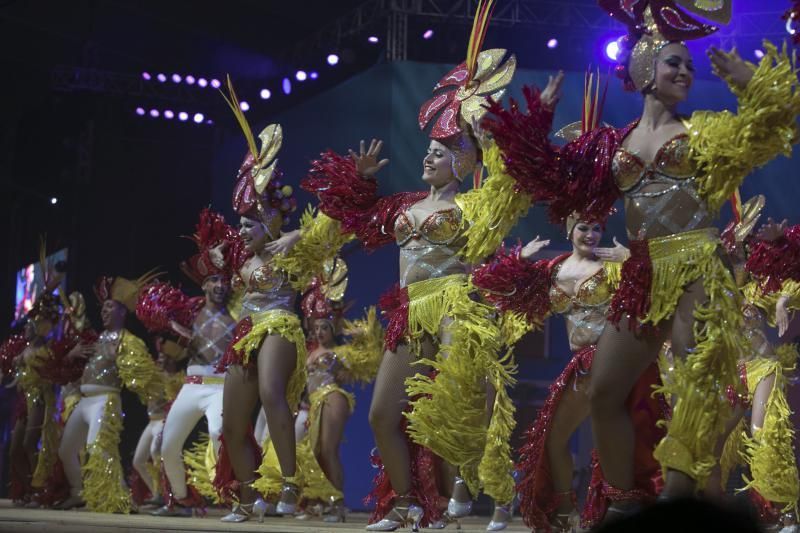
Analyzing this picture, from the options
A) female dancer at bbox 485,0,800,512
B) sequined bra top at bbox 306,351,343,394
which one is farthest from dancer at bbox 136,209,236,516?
female dancer at bbox 485,0,800,512

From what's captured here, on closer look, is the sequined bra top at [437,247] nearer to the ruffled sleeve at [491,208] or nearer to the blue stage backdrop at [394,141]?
the ruffled sleeve at [491,208]

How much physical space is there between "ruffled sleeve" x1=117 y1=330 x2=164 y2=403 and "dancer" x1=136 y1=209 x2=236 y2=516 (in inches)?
20.8

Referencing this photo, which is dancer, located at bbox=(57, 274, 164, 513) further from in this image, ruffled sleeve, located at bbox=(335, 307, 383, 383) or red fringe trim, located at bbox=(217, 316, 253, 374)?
red fringe trim, located at bbox=(217, 316, 253, 374)

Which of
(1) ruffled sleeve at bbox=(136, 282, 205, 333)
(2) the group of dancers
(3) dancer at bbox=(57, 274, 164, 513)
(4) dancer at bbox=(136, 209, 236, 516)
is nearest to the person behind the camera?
(2) the group of dancers

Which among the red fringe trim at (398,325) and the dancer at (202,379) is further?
the dancer at (202,379)

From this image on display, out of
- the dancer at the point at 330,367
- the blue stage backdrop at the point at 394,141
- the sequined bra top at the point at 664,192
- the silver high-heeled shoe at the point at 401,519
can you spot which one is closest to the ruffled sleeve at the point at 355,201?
the silver high-heeled shoe at the point at 401,519

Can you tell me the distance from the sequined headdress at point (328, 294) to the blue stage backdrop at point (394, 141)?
224 cm

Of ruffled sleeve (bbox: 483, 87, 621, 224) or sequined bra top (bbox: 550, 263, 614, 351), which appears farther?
sequined bra top (bbox: 550, 263, 614, 351)

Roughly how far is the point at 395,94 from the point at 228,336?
398 cm

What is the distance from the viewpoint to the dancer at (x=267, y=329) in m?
5.59

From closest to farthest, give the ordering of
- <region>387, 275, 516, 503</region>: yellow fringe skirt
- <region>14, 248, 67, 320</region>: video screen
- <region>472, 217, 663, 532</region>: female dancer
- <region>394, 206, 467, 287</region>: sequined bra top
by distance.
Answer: <region>472, 217, 663, 532</region>: female dancer < <region>387, 275, 516, 503</region>: yellow fringe skirt < <region>394, 206, 467, 287</region>: sequined bra top < <region>14, 248, 67, 320</region>: video screen

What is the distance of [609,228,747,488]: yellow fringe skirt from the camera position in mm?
3186

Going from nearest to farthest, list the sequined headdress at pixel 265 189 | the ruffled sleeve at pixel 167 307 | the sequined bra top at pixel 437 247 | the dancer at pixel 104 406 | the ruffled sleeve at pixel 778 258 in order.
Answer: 1. the sequined bra top at pixel 437 247
2. the ruffled sleeve at pixel 778 258
3. the sequined headdress at pixel 265 189
4. the dancer at pixel 104 406
5. the ruffled sleeve at pixel 167 307

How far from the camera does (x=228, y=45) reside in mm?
11414
